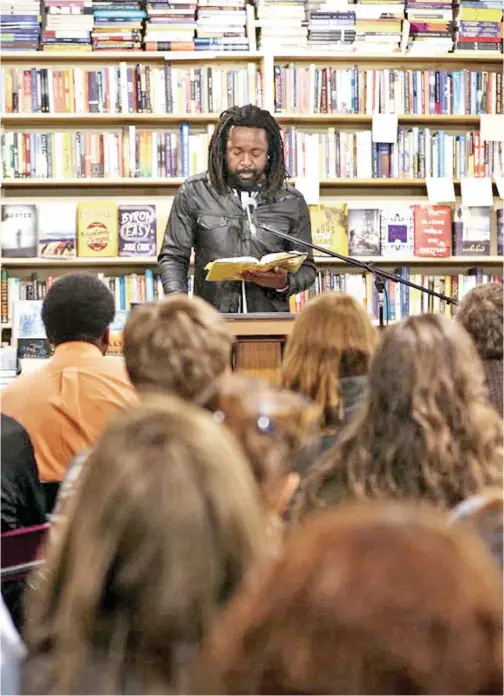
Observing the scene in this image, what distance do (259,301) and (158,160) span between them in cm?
157

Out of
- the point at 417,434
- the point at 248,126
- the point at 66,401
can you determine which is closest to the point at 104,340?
the point at 66,401

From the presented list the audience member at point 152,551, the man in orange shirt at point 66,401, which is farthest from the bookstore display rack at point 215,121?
the audience member at point 152,551

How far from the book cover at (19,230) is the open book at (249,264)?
6.15ft

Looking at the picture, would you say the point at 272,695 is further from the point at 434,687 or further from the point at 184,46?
the point at 184,46

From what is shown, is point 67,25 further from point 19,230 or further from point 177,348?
point 177,348

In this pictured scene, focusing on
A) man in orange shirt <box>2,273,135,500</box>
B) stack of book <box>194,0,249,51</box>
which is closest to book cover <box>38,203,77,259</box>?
stack of book <box>194,0,249,51</box>

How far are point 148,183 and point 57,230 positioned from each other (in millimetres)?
470

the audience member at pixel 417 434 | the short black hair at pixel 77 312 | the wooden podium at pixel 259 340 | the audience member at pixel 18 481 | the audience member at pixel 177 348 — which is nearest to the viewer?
the audience member at pixel 417 434

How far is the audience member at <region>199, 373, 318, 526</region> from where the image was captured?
1.14 meters

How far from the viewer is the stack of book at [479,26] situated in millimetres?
5117

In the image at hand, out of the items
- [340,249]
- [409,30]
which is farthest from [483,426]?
[409,30]

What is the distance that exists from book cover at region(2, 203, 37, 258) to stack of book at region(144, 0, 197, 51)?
933 millimetres

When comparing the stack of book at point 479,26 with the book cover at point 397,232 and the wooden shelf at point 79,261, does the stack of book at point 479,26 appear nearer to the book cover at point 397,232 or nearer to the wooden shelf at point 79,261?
the book cover at point 397,232

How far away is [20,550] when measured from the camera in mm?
1584
